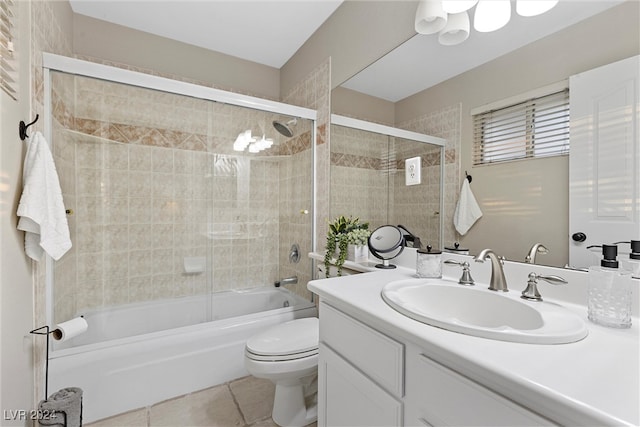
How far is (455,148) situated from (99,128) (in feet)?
7.87

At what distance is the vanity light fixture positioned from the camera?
99 centimetres

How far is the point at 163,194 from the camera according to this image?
234cm

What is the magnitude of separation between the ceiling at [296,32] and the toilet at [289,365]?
1.41 meters

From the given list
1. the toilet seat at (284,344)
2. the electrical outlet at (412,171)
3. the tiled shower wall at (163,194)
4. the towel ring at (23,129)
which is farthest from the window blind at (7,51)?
the electrical outlet at (412,171)

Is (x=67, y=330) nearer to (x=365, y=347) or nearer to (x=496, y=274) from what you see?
(x=365, y=347)

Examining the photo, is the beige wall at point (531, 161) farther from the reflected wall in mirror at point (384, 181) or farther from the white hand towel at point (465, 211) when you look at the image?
the reflected wall in mirror at point (384, 181)

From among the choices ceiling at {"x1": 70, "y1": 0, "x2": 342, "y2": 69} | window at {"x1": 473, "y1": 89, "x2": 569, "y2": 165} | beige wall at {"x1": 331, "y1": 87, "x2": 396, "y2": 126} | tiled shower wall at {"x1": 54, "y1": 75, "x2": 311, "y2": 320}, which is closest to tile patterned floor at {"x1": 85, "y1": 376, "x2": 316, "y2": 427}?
tiled shower wall at {"x1": 54, "y1": 75, "x2": 311, "y2": 320}

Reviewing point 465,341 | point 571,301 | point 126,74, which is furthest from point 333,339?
point 126,74

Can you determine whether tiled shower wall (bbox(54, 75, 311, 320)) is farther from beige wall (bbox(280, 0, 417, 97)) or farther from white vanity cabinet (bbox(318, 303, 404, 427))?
white vanity cabinet (bbox(318, 303, 404, 427))

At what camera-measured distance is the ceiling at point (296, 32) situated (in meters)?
1.01

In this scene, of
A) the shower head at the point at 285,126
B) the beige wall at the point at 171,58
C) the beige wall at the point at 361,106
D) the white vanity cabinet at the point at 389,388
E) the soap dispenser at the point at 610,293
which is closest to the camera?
the white vanity cabinet at the point at 389,388

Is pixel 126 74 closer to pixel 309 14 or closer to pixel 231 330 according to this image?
pixel 309 14

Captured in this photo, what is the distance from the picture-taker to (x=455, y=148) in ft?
4.12

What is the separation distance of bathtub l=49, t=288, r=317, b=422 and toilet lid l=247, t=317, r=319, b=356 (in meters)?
0.51
